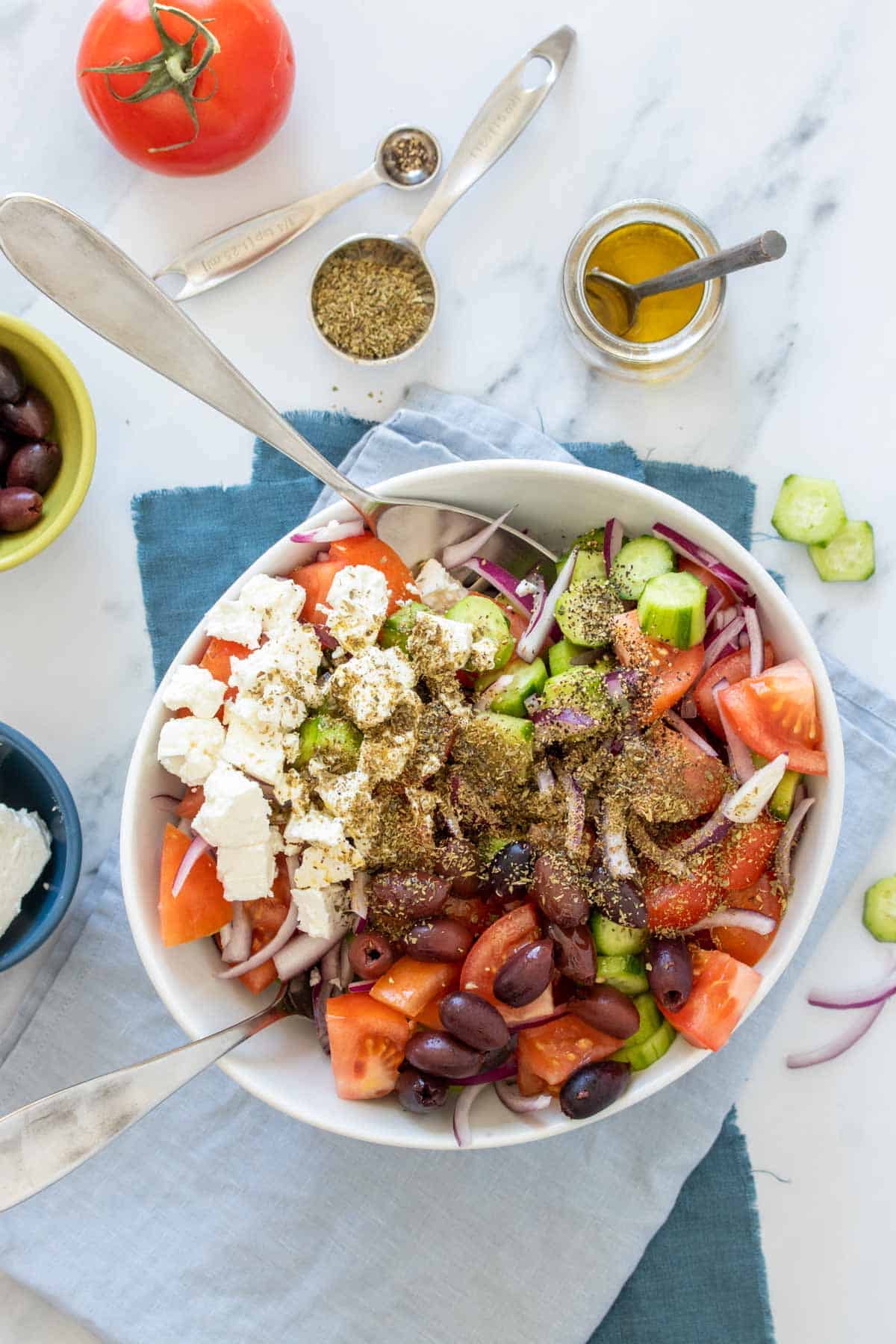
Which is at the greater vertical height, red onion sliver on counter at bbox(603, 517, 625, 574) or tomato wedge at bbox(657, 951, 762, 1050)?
red onion sliver on counter at bbox(603, 517, 625, 574)

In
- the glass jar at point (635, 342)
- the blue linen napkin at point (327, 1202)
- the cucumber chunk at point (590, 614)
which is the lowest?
the blue linen napkin at point (327, 1202)

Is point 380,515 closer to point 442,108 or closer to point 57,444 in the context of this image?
point 57,444

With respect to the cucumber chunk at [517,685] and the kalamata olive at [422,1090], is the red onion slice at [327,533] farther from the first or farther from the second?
the kalamata olive at [422,1090]

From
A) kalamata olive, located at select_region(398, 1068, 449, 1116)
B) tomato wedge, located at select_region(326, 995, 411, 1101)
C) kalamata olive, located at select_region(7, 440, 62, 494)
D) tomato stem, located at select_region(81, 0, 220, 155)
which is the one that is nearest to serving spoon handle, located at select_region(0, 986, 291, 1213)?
tomato wedge, located at select_region(326, 995, 411, 1101)

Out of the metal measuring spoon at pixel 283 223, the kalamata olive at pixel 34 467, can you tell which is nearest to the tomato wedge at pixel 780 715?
the metal measuring spoon at pixel 283 223

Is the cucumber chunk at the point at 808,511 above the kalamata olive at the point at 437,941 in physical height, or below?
above

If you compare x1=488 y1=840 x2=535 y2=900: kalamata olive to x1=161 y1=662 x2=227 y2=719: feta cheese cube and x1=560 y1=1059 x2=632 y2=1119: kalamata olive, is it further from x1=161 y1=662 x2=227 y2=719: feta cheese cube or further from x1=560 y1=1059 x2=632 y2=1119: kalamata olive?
x1=161 y1=662 x2=227 y2=719: feta cheese cube
